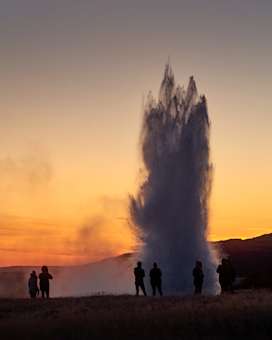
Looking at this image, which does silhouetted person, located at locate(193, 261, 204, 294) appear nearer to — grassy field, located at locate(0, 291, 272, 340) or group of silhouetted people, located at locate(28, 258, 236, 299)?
group of silhouetted people, located at locate(28, 258, 236, 299)

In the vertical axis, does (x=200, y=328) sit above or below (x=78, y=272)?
below

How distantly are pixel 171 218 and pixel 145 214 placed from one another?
1800 mm

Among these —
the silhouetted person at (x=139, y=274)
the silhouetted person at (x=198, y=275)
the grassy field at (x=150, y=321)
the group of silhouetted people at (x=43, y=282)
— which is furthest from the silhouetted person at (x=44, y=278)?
the grassy field at (x=150, y=321)

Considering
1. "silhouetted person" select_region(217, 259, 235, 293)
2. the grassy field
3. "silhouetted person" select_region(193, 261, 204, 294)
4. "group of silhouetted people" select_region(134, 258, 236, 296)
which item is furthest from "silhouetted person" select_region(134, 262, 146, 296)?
the grassy field

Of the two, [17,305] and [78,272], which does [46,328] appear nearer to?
[17,305]

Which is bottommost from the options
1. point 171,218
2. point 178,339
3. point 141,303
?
point 178,339

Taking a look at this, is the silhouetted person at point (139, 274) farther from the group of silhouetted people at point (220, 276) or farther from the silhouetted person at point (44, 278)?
the silhouetted person at point (44, 278)

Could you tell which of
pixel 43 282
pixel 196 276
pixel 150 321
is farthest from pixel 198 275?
pixel 150 321

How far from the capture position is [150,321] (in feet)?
79.7

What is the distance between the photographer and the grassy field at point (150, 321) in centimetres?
2272

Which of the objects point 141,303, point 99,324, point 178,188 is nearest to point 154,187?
point 178,188

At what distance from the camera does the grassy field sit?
74.5ft

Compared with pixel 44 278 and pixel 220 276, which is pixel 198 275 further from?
pixel 44 278

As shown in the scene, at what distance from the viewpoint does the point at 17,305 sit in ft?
110
